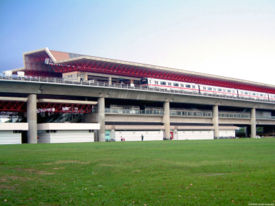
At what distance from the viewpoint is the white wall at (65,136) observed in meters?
68.8

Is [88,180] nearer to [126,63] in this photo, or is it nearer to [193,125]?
[126,63]

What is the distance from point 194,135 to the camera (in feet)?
330

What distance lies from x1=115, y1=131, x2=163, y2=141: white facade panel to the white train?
475 inches

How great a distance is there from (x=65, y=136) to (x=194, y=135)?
43595mm

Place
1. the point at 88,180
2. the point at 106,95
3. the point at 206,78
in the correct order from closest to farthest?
1. the point at 88,180
2. the point at 106,95
3. the point at 206,78

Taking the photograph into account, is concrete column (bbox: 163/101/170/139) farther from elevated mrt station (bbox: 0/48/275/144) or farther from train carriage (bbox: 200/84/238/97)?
train carriage (bbox: 200/84/238/97)

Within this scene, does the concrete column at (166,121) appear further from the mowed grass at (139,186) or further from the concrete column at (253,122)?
the mowed grass at (139,186)

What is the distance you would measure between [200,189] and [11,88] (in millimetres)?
59271

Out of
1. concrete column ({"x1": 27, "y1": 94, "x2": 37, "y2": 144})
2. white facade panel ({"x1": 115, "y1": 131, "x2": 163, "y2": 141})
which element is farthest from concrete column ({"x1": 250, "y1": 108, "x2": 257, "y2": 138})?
concrete column ({"x1": 27, "y1": 94, "x2": 37, "y2": 144})

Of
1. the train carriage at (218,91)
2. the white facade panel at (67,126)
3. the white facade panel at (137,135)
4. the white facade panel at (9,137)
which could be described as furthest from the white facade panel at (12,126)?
the train carriage at (218,91)

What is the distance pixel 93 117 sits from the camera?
79.4 meters

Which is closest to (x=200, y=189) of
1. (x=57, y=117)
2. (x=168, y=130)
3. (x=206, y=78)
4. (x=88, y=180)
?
(x=88, y=180)

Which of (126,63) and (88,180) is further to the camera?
(126,63)

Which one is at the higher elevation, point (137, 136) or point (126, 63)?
point (126, 63)
